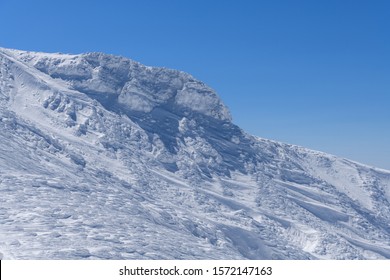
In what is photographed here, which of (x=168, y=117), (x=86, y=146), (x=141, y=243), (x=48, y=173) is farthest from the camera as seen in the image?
(x=168, y=117)

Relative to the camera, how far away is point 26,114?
7875 cm

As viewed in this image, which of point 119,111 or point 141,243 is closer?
point 141,243

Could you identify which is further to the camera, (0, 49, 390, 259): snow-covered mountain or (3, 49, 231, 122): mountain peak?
(3, 49, 231, 122): mountain peak

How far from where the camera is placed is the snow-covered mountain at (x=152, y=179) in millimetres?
39625

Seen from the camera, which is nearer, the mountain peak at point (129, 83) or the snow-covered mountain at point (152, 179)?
the snow-covered mountain at point (152, 179)

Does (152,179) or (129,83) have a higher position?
(129,83)

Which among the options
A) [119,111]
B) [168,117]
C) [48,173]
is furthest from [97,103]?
[48,173]

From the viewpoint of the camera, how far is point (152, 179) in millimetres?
75188

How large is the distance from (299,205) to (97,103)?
139ft

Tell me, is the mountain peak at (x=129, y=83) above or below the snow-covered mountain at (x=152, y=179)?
above

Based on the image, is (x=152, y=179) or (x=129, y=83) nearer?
(x=152, y=179)

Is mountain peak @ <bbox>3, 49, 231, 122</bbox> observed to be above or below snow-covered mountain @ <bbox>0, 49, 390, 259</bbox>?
above

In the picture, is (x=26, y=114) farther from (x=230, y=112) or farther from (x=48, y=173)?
(x=230, y=112)

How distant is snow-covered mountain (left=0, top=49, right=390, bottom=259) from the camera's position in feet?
130
